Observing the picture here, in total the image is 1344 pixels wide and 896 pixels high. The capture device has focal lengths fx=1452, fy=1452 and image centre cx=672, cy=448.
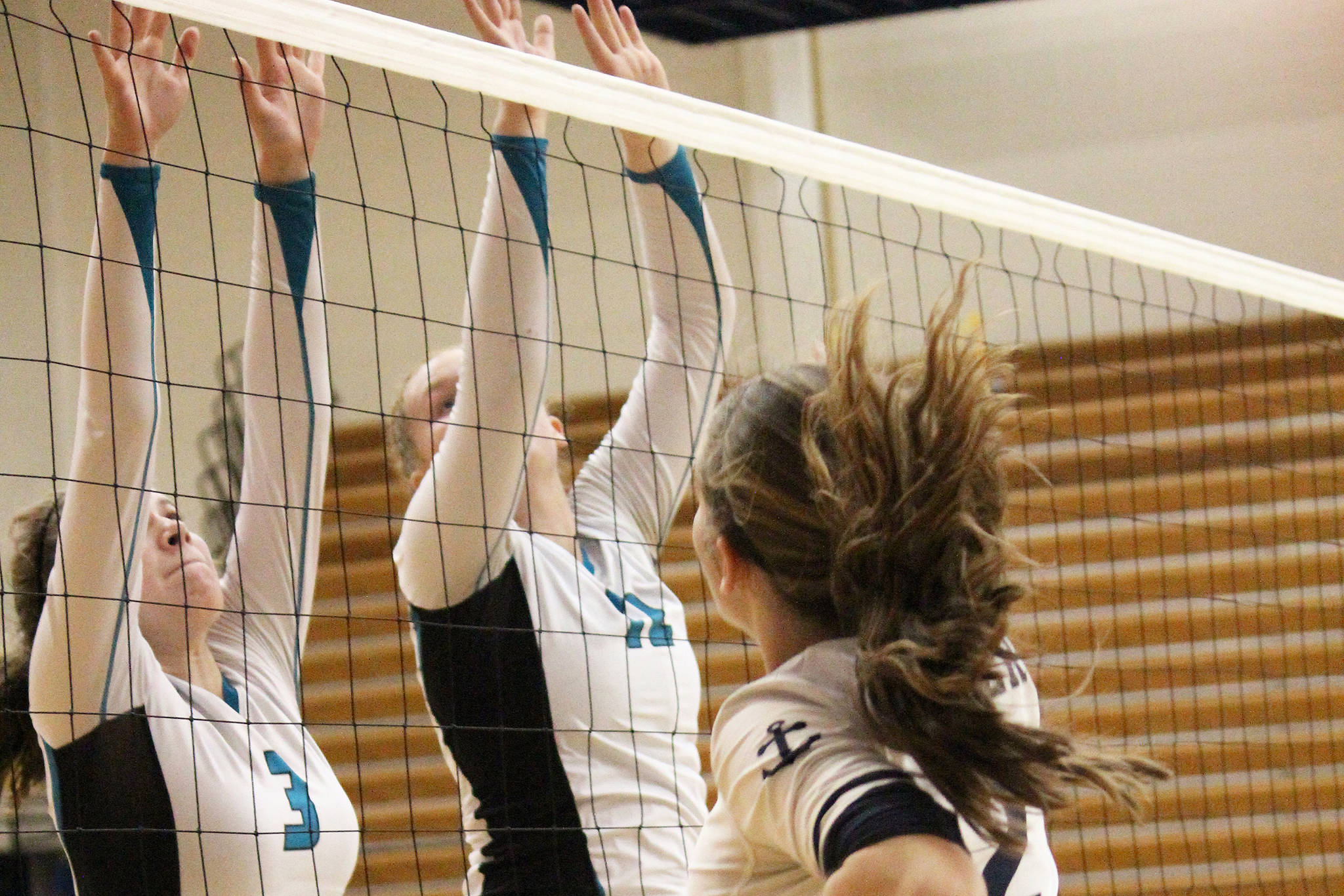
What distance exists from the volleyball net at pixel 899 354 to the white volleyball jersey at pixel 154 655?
1883 mm

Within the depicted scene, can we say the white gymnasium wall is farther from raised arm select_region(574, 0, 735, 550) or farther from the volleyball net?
raised arm select_region(574, 0, 735, 550)

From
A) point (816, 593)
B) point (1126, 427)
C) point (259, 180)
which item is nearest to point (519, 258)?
point (259, 180)

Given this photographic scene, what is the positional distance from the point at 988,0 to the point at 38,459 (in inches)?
128

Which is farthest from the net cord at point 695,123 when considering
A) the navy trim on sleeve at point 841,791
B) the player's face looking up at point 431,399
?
the navy trim on sleeve at point 841,791

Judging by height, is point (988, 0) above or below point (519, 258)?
above

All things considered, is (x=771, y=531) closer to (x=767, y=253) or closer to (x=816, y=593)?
(x=816, y=593)

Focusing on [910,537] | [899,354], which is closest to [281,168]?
[910,537]

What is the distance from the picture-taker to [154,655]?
1.87 metres

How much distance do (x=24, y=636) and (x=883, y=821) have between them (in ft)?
5.09

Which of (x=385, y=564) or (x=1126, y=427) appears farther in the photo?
(x=385, y=564)

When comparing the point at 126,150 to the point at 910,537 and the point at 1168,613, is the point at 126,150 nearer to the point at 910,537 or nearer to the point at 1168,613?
the point at 910,537

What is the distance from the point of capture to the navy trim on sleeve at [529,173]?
80.3 inches

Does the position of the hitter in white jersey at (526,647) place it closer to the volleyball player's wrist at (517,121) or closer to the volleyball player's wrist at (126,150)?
the volleyball player's wrist at (517,121)

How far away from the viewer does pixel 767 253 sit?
4.85 meters
